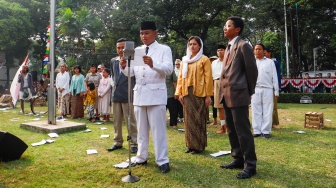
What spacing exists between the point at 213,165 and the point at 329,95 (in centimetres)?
1401

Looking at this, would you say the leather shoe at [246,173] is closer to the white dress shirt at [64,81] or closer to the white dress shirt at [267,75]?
the white dress shirt at [267,75]

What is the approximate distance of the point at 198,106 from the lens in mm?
4605

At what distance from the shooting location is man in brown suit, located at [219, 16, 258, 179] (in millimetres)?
3416

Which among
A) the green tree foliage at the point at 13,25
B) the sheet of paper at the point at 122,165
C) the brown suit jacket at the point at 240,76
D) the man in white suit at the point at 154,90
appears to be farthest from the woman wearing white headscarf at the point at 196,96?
the green tree foliage at the point at 13,25

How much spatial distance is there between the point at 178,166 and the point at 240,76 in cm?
151

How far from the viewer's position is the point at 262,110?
6.09 m

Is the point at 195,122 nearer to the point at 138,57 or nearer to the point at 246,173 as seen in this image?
the point at 246,173

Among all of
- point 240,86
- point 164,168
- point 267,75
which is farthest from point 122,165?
point 267,75

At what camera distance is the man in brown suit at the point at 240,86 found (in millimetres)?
3416

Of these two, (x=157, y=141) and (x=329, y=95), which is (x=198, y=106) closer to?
(x=157, y=141)

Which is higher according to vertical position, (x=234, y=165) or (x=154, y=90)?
(x=154, y=90)

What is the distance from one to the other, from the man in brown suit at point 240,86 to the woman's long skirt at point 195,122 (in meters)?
0.98

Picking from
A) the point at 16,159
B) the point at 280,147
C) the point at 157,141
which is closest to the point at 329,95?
the point at 280,147

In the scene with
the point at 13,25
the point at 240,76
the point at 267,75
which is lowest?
the point at 240,76
